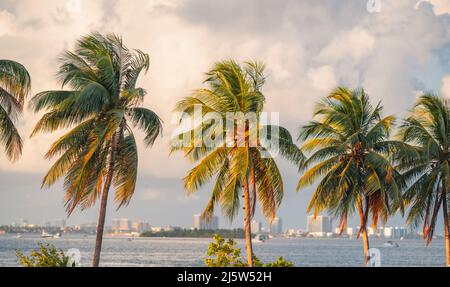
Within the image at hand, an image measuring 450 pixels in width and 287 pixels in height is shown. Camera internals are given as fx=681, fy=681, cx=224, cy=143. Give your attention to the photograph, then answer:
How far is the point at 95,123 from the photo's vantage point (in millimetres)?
20562

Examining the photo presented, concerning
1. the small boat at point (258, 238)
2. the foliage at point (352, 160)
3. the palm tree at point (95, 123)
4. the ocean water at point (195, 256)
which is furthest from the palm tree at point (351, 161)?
the small boat at point (258, 238)

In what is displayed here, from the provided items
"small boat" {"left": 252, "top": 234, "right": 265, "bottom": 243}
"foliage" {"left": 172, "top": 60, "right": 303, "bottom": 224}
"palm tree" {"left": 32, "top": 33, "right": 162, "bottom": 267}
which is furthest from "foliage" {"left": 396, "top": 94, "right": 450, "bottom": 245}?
"small boat" {"left": 252, "top": 234, "right": 265, "bottom": 243}

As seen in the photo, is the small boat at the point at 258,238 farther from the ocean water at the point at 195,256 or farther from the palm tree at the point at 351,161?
the palm tree at the point at 351,161

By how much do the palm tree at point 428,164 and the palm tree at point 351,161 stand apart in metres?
0.67

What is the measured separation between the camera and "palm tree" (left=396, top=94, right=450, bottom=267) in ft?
80.5

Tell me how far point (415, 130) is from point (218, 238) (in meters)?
8.61

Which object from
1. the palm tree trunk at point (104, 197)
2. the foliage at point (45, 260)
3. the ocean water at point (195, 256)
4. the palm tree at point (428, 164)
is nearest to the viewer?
the foliage at point (45, 260)

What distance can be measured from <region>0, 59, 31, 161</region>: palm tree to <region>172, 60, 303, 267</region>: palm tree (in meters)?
4.82

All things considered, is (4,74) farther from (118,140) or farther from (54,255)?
(54,255)

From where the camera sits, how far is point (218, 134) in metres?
21.7

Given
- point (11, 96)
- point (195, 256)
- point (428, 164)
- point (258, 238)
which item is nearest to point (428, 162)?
point (428, 164)

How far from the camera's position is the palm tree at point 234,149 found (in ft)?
70.8
